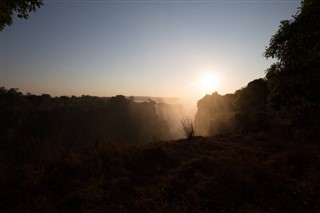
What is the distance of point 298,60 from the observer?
7.25 meters

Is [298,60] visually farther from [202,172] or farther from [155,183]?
[155,183]

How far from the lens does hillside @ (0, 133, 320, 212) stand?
533 cm

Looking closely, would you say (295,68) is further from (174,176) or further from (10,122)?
(10,122)

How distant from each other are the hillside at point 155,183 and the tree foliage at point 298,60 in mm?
2541

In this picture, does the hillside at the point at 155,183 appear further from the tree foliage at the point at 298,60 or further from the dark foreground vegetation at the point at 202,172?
the tree foliage at the point at 298,60

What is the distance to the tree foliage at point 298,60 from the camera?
6965 mm

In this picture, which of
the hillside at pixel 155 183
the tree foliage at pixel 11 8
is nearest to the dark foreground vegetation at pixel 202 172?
the hillside at pixel 155 183

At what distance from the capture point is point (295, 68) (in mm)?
7367

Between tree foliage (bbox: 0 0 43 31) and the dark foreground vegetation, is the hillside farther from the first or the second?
tree foliage (bbox: 0 0 43 31)

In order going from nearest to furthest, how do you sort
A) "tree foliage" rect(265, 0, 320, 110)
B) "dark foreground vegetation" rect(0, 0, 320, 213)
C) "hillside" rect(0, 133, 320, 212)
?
"hillside" rect(0, 133, 320, 212)
"dark foreground vegetation" rect(0, 0, 320, 213)
"tree foliage" rect(265, 0, 320, 110)

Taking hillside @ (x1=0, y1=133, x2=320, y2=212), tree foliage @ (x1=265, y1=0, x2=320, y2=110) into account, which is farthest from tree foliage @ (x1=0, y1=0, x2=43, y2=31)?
tree foliage @ (x1=265, y1=0, x2=320, y2=110)

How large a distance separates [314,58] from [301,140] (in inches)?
314

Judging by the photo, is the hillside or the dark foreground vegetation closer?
the hillside

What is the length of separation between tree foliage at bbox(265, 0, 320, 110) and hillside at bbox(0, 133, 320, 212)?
2541 millimetres
